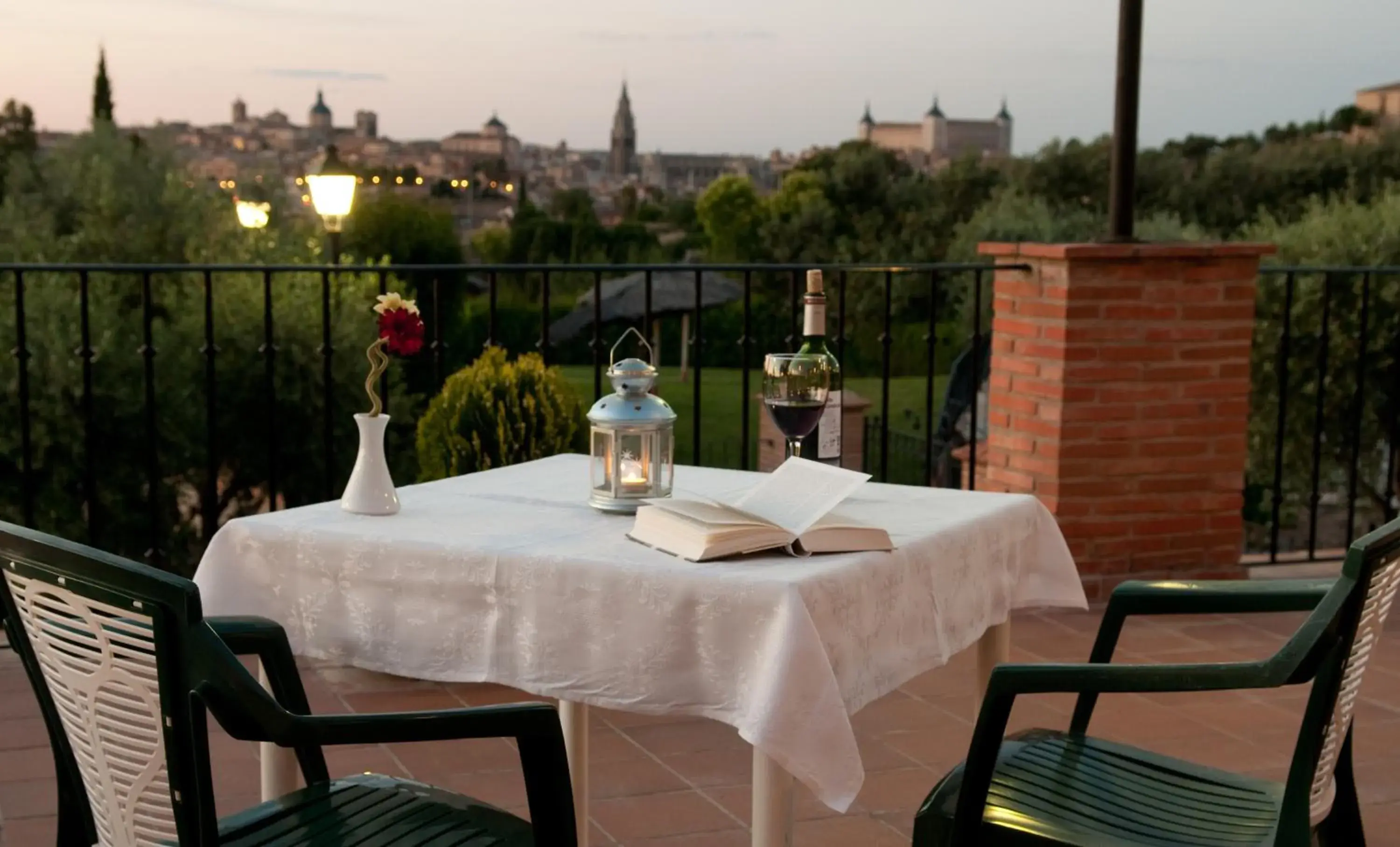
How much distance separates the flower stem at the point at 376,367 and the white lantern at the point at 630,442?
0.32 m

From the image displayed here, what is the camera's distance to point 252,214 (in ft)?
60.8

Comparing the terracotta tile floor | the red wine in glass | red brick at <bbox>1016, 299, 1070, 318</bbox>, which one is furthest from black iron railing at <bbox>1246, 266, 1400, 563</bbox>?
the red wine in glass

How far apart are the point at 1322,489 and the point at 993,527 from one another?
49.1 feet

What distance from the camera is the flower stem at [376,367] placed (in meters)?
2.18

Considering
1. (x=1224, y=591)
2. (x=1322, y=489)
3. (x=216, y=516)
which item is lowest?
(x=1322, y=489)

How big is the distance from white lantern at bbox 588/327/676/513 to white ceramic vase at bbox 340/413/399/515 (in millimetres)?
299

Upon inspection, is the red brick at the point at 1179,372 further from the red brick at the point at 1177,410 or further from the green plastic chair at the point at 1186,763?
the green plastic chair at the point at 1186,763

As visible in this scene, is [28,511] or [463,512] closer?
[463,512]

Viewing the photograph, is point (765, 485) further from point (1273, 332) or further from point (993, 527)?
point (1273, 332)

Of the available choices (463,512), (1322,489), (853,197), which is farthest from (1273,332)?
(853,197)

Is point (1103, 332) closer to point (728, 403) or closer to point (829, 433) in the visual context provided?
point (829, 433)

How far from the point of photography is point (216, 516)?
3.85 meters

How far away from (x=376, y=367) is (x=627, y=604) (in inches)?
25.6

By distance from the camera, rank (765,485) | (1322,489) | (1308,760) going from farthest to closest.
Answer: (1322,489)
(765,485)
(1308,760)
